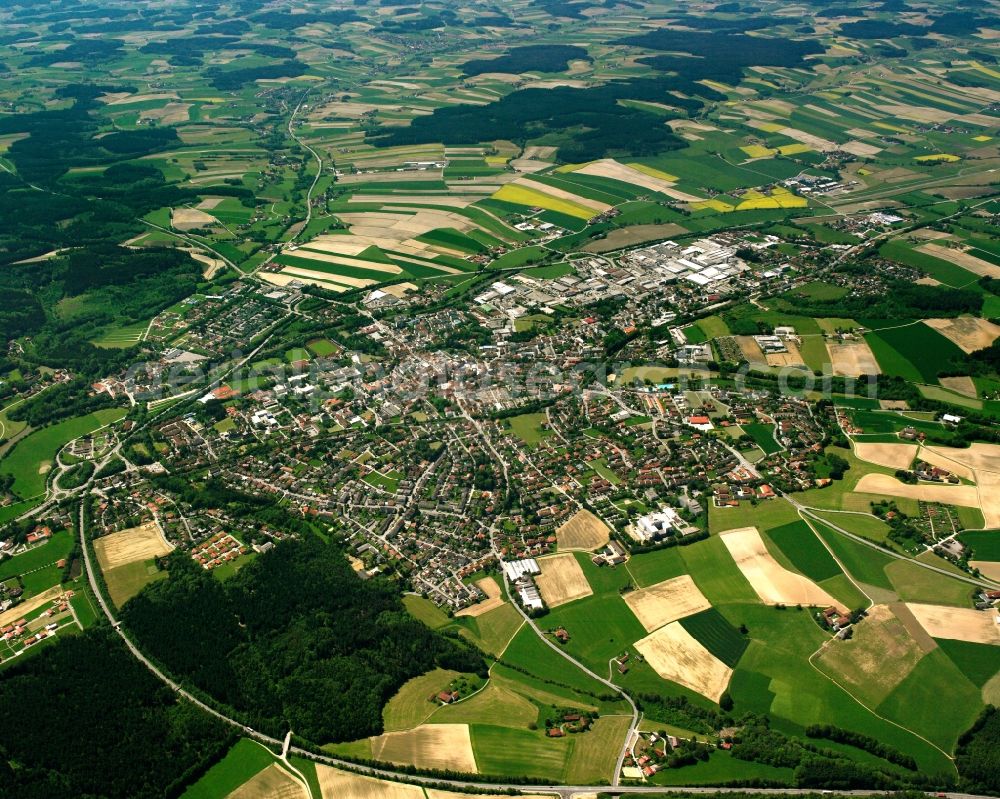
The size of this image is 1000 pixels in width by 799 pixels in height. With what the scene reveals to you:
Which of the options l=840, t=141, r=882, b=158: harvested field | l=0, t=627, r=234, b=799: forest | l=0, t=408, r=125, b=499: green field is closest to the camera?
l=0, t=627, r=234, b=799: forest

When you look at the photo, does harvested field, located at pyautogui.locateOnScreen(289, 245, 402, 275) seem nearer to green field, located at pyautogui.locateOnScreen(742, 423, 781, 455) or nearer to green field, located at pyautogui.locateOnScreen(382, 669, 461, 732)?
green field, located at pyautogui.locateOnScreen(742, 423, 781, 455)

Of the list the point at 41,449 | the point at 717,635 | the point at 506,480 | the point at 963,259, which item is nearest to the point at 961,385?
the point at 963,259

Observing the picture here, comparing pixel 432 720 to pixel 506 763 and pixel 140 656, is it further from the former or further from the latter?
pixel 140 656

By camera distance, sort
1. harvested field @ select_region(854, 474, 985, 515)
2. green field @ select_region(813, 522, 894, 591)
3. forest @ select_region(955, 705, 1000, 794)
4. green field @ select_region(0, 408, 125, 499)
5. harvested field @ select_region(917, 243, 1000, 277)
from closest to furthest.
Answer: forest @ select_region(955, 705, 1000, 794)
green field @ select_region(813, 522, 894, 591)
harvested field @ select_region(854, 474, 985, 515)
green field @ select_region(0, 408, 125, 499)
harvested field @ select_region(917, 243, 1000, 277)

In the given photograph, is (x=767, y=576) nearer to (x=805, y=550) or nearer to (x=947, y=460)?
(x=805, y=550)

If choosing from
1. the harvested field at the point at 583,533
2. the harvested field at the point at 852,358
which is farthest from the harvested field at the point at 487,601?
the harvested field at the point at 852,358

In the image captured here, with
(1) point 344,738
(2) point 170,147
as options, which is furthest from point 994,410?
(2) point 170,147

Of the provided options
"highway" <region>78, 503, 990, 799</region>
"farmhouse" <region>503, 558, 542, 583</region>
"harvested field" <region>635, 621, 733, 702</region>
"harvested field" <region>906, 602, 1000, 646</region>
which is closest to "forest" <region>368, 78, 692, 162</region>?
"farmhouse" <region>503, 558, 542, 583</region>
